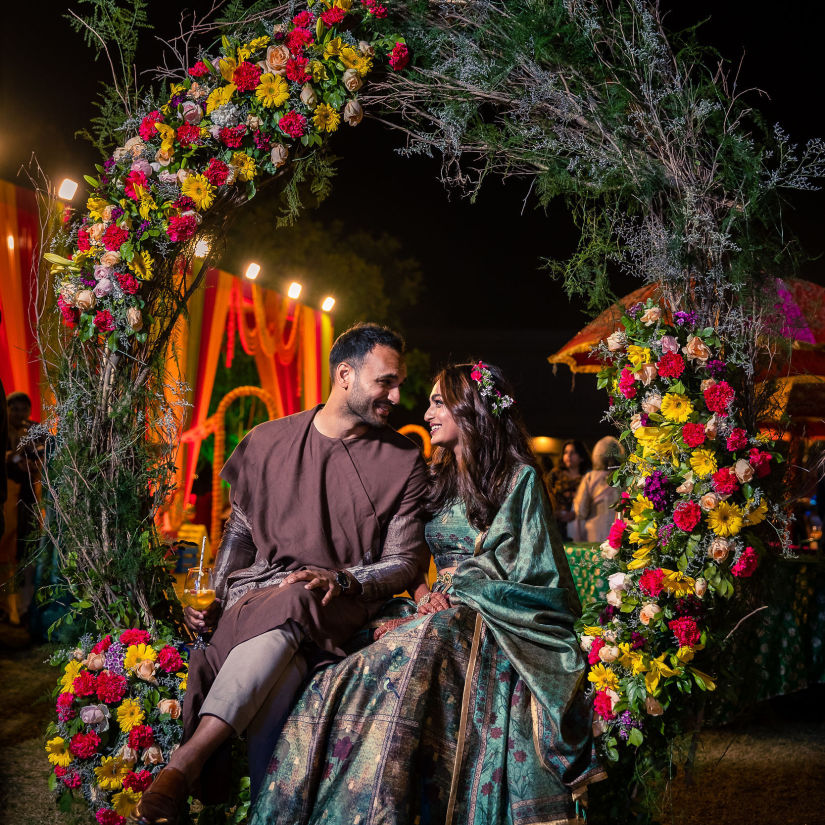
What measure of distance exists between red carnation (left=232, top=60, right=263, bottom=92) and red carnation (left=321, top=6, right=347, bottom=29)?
13.4 inches

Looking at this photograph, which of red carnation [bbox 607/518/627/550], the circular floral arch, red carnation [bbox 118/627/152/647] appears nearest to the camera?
the circular floral arch

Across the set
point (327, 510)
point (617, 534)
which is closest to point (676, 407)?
point (617, 534)

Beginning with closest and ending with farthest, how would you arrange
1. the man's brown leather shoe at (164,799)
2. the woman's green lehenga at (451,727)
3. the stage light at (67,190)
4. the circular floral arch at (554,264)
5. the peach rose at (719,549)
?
the man's brown leather shoe at (164,799), the woman's green lehenga at (451,727), the peach rose at (719,549), the circular floral arch at (554,264), the stage light at (67,190)

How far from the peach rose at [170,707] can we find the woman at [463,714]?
56cm

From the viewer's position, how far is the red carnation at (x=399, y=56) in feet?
12.0

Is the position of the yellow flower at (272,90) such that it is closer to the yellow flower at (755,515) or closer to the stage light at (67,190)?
the yellow flower at (755,515)

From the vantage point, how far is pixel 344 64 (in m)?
3.64

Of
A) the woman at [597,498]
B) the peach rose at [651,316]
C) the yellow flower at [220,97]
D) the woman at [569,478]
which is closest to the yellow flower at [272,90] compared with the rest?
the yellow flower at [220,97]

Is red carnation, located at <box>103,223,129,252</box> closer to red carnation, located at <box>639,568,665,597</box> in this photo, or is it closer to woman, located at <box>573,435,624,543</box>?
red carnation, located at <box>639,568,665,597</box>

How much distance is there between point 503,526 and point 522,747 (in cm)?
79

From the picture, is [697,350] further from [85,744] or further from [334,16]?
[85,744]

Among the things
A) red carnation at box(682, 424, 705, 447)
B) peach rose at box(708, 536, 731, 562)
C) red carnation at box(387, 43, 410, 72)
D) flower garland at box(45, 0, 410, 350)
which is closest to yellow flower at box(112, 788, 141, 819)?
flower garland at box(45, 0, 410, 350)

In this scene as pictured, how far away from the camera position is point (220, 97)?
12.1 feet

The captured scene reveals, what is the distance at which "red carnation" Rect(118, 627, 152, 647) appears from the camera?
137 inches
